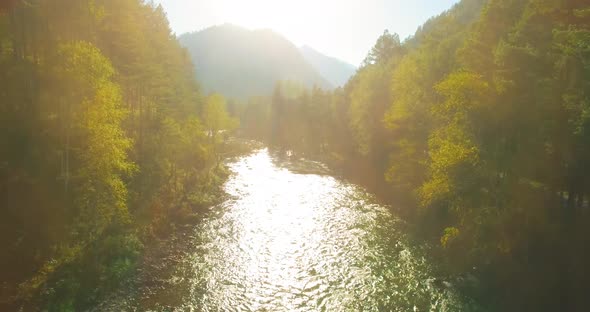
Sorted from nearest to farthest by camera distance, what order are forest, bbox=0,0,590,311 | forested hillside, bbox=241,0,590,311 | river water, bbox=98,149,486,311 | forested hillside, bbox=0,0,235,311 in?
forested hillside, bbox=0,0,235,311 < forest, bbox=0,0,590,311 < forested hillside, bbox=241,0,590,311 < river water, bbox=98,149,486,311

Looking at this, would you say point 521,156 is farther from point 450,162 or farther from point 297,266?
point 297,266

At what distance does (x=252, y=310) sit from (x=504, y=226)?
20.9 meters

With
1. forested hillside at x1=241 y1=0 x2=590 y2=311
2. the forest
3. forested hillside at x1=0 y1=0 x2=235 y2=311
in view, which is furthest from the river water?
forested hillside at x1=241 y1=0 x2=590 y2=311

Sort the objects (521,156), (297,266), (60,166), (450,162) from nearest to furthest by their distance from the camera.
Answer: (521,156)
(60,166)
(450,162)
(297,266)

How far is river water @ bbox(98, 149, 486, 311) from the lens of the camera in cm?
2311

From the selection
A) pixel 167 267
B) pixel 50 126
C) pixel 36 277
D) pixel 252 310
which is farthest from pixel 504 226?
pixel 50 126

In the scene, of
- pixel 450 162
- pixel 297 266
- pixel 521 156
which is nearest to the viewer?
pixel 521 156

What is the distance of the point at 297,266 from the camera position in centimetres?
2858

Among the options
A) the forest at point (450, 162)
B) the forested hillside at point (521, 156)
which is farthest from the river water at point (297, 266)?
the forested hillside at point (521, 156)

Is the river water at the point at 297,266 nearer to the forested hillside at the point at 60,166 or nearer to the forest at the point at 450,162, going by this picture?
the forest at the point at 450,162

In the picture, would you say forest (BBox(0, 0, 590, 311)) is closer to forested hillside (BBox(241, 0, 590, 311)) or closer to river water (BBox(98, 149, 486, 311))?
forested hillside (BBox(241, 0, 590, 311))

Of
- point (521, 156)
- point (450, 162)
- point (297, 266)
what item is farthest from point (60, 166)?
point (521, 156)

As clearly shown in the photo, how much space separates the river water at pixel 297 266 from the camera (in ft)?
75.8

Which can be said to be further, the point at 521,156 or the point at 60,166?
the point at 60,166
